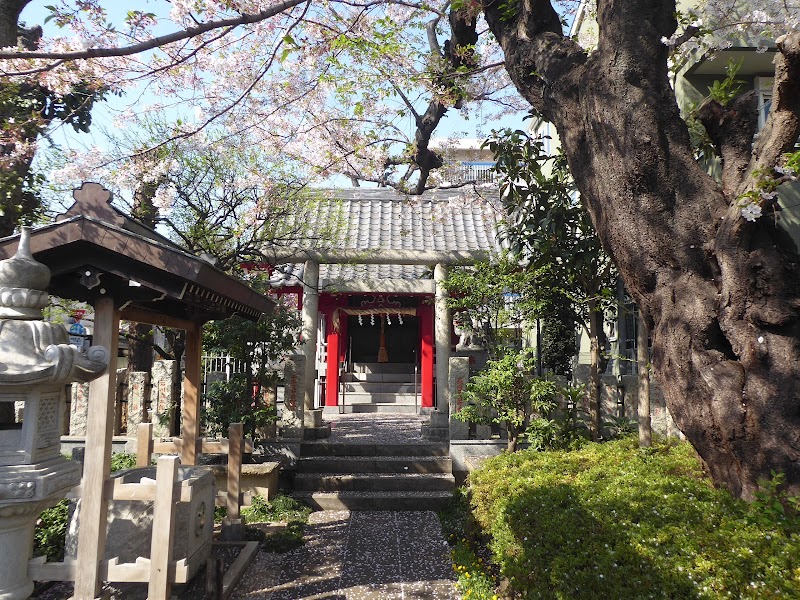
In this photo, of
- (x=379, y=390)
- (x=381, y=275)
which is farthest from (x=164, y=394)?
(x=379, y=390)

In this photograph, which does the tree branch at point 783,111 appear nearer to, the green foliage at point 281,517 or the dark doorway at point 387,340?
the green foliage at point 281,517

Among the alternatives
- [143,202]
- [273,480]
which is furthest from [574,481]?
[143,202]

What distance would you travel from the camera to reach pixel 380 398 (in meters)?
15.7

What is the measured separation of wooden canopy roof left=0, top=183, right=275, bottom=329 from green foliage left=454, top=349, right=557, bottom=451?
430cm

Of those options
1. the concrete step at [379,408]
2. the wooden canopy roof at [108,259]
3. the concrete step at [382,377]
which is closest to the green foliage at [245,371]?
the wooden canopy roof at [108,259]

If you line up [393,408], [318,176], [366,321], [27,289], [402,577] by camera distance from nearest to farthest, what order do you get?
[27,289]
[402,577]
[318,176]
[393,408]
[366,321]

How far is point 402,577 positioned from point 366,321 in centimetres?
1439

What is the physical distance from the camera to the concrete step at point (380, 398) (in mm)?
15531

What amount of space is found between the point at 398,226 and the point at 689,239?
8983 mm

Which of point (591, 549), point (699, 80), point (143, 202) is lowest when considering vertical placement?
point (591, 549)

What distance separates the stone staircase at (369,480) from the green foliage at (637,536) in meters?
2.51

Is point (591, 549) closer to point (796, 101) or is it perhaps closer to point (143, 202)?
point (796, 101)

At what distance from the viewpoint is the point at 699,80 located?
26.3 ft

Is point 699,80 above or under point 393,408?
above
